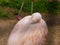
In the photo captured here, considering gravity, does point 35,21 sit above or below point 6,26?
above

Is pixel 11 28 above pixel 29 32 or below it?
below

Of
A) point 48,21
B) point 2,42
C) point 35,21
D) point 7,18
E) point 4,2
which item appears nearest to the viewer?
point 35,21

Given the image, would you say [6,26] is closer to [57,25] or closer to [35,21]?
[57,25]

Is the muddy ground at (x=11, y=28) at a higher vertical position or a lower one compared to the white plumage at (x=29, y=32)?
lower

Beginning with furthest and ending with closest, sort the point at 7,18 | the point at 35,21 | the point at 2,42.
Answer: the point at 7,18 < the point at 2,42 < the point at 35,21

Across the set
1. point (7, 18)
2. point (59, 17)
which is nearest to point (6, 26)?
point (7, 18)

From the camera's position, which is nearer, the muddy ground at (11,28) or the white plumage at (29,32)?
the white plumage at (29,32)

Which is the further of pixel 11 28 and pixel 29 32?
pixel 11 28

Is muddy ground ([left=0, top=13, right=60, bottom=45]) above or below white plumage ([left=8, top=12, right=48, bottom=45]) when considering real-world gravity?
below
